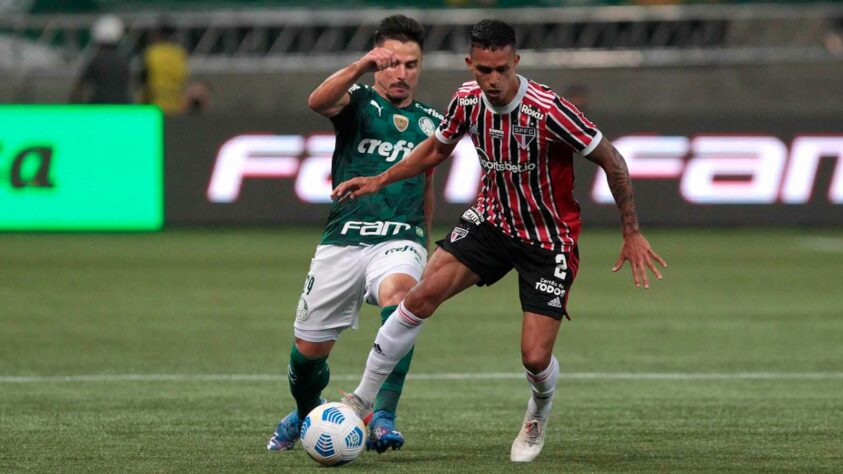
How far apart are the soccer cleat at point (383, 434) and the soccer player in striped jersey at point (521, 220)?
15cm

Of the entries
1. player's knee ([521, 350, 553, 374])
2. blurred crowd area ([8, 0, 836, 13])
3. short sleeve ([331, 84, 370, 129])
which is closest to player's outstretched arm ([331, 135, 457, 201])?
short sleeve ([331, 84, 370, 129])

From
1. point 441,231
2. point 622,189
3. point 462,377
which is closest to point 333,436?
point 622,189

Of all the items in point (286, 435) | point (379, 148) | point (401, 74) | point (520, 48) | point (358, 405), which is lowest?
point (520, 48)

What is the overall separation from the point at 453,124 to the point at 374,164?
63 centimetres

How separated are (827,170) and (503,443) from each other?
1218 cm

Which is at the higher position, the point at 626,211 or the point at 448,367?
the point at 626,211

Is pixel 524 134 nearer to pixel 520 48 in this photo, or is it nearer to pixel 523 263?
pixel 523 263

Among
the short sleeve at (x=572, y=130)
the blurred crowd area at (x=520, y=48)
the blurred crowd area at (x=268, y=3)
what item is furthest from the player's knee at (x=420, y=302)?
the blurred crowd area at (x=268, y=3)

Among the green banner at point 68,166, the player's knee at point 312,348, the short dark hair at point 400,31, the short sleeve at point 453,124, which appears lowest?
the green banner at point 68,166

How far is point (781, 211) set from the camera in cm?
1861

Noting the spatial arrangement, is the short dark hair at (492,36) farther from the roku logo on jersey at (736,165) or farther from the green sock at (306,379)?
the roku logo on jersey at (736,165)

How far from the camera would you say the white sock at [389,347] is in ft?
22.1

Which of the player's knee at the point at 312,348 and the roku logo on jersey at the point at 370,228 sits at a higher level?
the roku logo on jersey at the point at 370,228

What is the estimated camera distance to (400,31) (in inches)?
278
